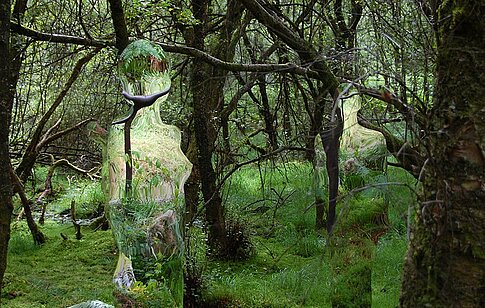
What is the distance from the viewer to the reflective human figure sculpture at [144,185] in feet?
7.22

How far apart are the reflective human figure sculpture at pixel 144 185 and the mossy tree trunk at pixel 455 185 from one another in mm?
1223

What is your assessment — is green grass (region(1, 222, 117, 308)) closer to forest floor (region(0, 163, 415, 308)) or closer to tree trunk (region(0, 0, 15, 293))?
forest floor (region(0, 163, 415, 308))

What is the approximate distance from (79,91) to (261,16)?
3.51m

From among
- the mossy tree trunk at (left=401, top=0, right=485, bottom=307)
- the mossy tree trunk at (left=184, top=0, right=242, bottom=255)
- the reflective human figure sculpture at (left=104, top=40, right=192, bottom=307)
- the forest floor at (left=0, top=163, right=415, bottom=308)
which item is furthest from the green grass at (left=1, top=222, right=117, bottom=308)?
the mossy tree trunk at (left=401, top=0, right=485, bottom=307)

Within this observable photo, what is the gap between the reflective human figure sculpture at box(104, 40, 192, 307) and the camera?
2.20 m

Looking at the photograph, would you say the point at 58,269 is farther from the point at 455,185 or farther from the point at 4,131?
the point at 455,185

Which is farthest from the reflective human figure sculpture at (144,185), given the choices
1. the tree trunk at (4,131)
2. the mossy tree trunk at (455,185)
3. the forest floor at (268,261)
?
the mossy tree trunk at (455,185)

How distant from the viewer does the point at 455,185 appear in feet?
3.83

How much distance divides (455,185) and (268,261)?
392 cm

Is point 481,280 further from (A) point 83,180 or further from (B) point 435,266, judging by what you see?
(A) point 83,180

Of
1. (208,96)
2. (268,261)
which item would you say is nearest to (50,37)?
(208,96)

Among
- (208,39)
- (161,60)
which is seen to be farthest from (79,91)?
A: (161,60)

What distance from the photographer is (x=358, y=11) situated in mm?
5105

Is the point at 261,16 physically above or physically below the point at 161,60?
above
